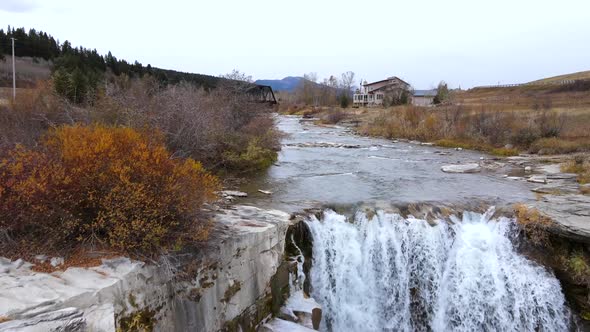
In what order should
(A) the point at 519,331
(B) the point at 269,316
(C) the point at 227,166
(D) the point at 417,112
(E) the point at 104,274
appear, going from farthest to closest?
(D) the point at 417,112 < (C) the point at 227,166 < (A) the point at 519,331 < (B) the point at 269,316 < (E) the point at 104,274

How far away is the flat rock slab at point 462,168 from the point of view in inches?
679

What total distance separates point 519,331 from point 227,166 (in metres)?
10.6

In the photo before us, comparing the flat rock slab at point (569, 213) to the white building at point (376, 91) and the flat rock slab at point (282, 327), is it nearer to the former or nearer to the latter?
the flat rock slab at point (282, 327)

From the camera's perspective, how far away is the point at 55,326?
4.21 m

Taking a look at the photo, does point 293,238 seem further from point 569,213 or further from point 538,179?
point 538,179

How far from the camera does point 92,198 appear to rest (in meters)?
5.65

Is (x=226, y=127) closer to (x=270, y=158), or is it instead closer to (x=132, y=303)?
(x=270, y=158)

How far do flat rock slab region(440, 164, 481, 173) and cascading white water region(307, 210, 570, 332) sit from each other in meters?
7.50

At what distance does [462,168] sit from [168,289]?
585 inches

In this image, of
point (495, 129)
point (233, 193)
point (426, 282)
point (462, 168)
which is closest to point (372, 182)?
point (462, 168)

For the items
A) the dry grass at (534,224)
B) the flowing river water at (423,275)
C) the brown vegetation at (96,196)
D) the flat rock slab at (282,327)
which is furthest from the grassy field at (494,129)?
the brown vegetation at (96,196)

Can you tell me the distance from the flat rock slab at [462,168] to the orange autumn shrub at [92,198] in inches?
539

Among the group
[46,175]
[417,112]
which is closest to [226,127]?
[46,175]

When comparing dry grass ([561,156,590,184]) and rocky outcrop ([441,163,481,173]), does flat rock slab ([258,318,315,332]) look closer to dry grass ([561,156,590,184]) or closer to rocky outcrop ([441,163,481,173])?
rocky outcrop ([441,163,481,173])
